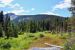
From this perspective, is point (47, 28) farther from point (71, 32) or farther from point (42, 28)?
point (71, 32)

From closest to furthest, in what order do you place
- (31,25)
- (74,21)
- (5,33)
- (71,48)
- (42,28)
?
(74,21)
(71,48)
(5,33)
(31,25)
(42,28)

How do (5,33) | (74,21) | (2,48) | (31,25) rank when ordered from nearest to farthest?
1. (74,21)
2. (2,48)
3. (5,33)
4. (31,25)

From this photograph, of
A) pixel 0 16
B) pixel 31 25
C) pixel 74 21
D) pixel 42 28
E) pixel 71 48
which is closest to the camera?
pixel 74 21

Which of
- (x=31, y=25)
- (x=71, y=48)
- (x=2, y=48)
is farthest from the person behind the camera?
(x=31, y=25)

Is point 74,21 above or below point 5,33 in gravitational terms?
above

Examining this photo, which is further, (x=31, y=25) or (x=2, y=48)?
(x=31, y=25)

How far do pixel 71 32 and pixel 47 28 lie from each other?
104872 millimetres

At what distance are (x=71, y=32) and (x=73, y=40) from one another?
472 millimetres

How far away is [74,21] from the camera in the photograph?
1102cm

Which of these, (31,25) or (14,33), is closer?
(14,33)

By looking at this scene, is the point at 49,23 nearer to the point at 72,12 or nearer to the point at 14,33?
the point at 14,33

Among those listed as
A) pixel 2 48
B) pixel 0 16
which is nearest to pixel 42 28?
pixel 0 16

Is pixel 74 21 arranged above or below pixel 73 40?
above

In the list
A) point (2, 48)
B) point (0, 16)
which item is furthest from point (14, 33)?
point (2, 48)
